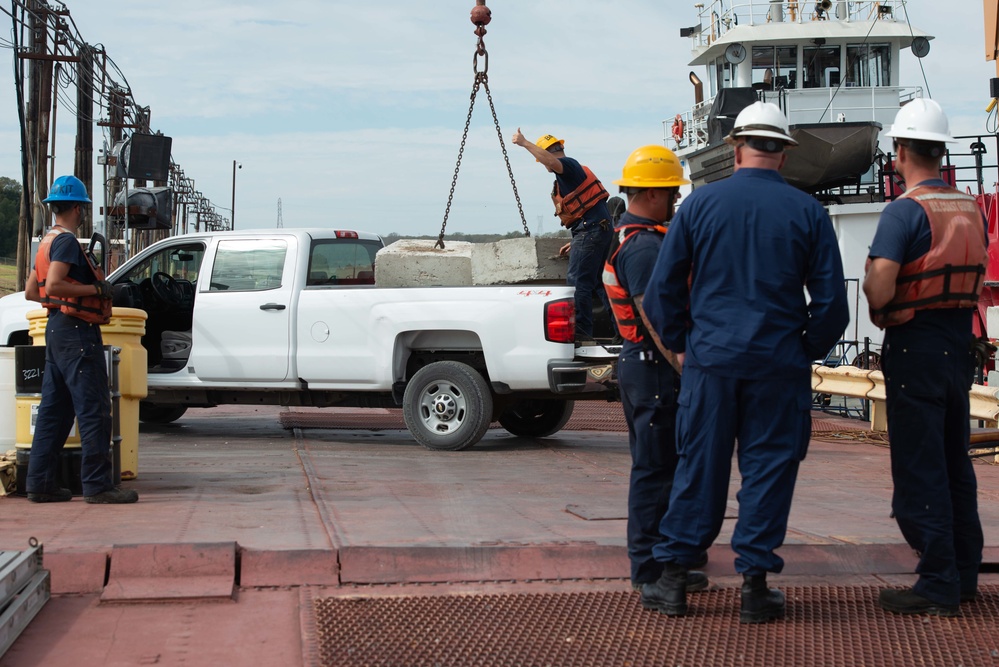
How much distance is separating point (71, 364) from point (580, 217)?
4584 mm

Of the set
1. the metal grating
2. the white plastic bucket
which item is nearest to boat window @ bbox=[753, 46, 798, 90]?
the white plastic bucket

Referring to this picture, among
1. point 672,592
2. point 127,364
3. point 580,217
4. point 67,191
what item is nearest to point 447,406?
point 580,217

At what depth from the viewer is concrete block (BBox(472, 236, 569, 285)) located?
393 inches

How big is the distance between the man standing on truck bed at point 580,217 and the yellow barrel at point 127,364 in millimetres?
3576

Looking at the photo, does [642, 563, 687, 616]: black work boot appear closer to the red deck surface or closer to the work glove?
the red deck surface

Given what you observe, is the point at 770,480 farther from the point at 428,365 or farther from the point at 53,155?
the point at 53,155

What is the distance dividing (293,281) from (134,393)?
3311 mm

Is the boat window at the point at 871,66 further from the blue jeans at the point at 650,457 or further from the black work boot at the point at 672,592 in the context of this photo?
the black work boot at the point at 672,592

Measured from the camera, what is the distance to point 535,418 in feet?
37.0

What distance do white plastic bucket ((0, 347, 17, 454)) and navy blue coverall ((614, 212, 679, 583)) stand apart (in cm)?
434

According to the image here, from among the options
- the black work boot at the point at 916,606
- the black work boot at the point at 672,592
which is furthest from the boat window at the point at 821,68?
the black work boot at the point at 672,592

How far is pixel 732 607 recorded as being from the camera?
468 centimetres

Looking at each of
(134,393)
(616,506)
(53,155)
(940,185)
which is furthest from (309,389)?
(53,155)

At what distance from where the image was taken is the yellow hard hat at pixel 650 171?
5.00 meters
